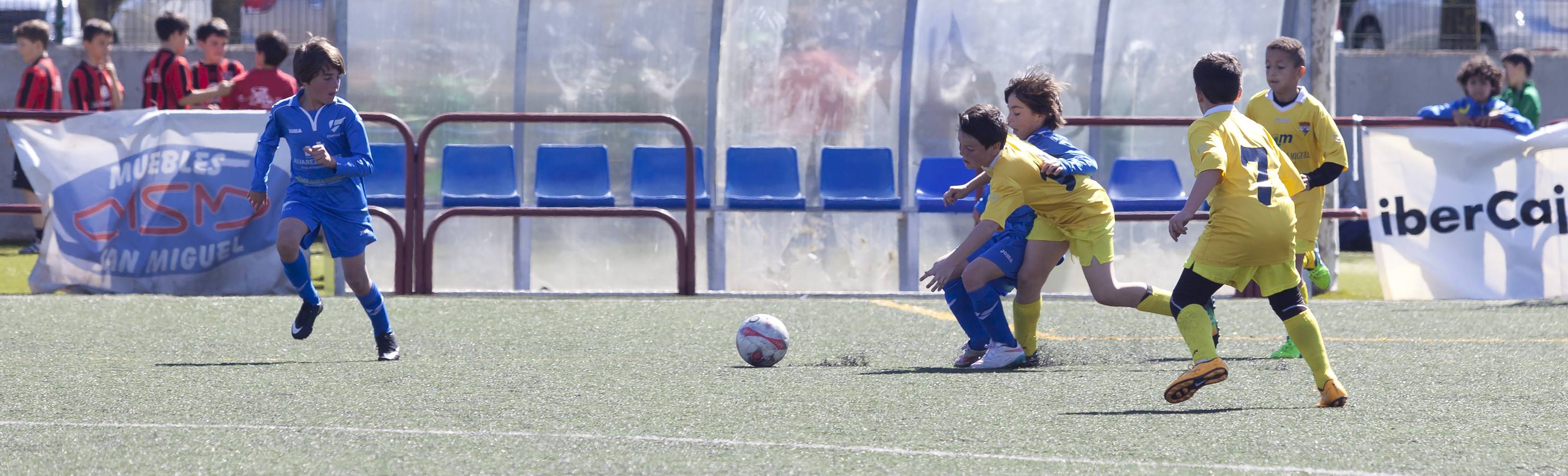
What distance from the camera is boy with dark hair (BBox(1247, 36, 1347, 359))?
700cm

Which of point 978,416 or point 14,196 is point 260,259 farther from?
point 978,416

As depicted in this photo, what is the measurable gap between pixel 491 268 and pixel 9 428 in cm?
690

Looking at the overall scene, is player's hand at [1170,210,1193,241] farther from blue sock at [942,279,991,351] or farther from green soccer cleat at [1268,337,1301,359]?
green soccer cleat at [1268,337,1301,359]

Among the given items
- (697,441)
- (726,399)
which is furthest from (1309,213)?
(697,441)

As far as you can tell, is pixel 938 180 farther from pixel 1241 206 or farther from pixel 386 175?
pixel 1241 206

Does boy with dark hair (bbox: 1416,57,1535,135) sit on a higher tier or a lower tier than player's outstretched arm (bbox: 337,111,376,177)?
higher

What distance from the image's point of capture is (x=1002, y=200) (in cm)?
602

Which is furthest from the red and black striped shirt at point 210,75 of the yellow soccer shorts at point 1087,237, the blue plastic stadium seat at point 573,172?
the yellow soccer shorts at point 1087,237

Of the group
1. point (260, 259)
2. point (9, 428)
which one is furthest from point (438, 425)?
point (260, 259)

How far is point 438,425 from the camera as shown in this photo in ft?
→ 16.1

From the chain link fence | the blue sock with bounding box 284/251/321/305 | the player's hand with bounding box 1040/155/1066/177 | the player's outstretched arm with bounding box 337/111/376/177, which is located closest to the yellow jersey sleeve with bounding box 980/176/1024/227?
the player's hand with bounding box 1040/155/1066/177

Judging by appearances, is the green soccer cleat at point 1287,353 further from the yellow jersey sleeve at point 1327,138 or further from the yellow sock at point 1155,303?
the yellow jersey sleeve at point 1327,138

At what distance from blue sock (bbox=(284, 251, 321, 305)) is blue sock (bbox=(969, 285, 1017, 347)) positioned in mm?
2720

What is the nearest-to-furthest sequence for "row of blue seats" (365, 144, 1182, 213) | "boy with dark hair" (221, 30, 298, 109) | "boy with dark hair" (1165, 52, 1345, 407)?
"boy with dark hair" (1165, 52, 1345, 407)
"boy with dark hair" (221, 30, 298, 109)
"row of blue seats" (365, 144, 1182, 213)
